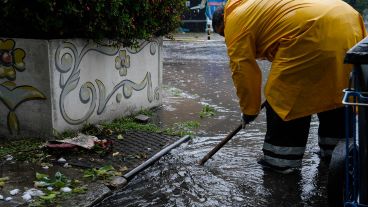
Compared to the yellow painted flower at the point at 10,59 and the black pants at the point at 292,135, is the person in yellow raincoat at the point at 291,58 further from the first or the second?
the yellow painted flower at the point at 10,59

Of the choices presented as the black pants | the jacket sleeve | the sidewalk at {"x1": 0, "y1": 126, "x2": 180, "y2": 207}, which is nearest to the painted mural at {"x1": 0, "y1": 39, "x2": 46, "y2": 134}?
the sidewalk at {"x1": 0, "y1": 126, "x2": 180, "y2": 207}

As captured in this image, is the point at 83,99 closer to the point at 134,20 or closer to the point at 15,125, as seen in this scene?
the point at 15,125

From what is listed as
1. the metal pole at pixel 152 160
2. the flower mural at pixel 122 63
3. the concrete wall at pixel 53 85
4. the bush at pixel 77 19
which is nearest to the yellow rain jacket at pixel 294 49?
the metal pole at pixel 152 160

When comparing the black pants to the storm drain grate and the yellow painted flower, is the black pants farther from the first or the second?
the yellow painted flower

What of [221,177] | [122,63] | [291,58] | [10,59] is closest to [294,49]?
[291,58]

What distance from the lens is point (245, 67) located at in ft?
13.7

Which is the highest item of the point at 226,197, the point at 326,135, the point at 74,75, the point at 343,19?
the point at 343,19

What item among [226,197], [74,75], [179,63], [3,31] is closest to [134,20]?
[74,75]

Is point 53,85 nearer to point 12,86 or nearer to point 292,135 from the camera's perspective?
point 12,86

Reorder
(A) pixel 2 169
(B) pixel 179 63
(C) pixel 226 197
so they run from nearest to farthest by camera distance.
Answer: (C) pixel 226 197, (A) pixel 2 169, (B) pixel 179 63

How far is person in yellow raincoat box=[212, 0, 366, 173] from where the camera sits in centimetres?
401

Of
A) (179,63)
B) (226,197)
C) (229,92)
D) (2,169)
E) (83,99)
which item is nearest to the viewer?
(226,197)

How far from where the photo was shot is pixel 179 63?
13297mm

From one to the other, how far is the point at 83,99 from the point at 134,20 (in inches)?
46.6
